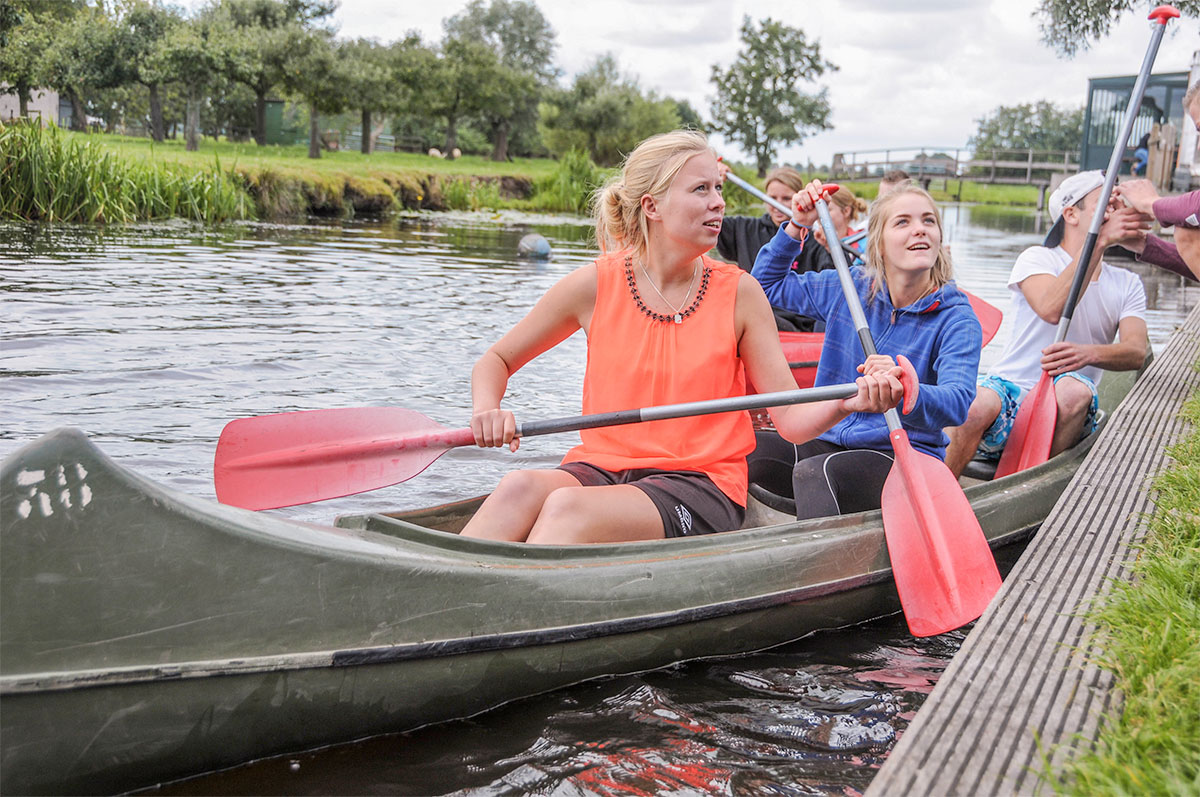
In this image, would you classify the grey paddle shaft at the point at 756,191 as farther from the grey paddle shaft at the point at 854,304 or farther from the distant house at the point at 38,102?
the distant house at the point at 38,102

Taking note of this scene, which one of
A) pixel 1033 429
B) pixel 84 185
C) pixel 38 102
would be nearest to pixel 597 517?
pixel 1033 429

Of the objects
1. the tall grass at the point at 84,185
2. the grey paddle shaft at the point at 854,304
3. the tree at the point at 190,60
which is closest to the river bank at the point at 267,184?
the tall grass at the point at 84,185

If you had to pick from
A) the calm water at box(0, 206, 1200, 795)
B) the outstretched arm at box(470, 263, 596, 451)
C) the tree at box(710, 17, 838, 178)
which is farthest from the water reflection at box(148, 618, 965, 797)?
the tree at box(710, 17, 838, 178)

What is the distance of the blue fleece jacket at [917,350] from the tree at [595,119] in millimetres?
32347

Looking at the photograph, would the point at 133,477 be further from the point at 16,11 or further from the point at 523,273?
the point at 16,11

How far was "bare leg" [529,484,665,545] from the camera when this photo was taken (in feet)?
9.05

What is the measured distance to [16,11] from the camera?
105 ft

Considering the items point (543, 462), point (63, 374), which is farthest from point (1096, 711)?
point (63, 374)

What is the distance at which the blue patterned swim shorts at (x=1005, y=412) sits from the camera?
14.0ft

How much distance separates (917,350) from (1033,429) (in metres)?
0.99

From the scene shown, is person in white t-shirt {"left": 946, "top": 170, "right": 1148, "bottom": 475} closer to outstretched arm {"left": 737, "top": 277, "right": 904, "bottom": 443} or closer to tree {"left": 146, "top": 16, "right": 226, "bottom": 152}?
outstretched arm {"left": 737, "top": 277, "right": 904, "bottom": 443}

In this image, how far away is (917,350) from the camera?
355 centimetres

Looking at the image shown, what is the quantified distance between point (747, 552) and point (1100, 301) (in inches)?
98.5

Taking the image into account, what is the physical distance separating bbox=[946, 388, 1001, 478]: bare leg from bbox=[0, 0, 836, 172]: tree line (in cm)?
2073
